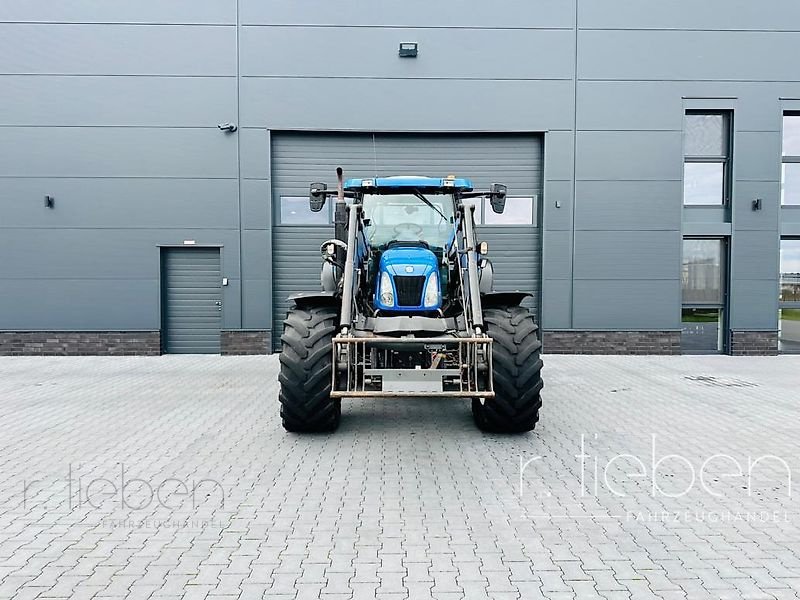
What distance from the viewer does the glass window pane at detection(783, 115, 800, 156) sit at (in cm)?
1242

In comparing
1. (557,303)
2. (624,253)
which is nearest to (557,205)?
(624,253)

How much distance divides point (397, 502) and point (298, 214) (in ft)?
29.5

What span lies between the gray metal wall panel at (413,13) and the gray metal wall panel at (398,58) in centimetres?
17

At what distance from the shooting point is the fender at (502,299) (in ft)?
20.2

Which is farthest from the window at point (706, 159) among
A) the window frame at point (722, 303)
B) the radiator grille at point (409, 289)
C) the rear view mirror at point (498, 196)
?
the radiator grille at point (409, 289)

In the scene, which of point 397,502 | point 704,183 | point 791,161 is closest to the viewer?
point 397,502

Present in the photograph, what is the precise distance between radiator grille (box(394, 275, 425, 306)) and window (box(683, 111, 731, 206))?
901 cm

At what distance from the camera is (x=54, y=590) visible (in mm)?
3025

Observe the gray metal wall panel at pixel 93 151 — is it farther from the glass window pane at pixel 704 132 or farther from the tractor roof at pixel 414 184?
the glass window pane at pixel 704 132

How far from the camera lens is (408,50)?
459 inches

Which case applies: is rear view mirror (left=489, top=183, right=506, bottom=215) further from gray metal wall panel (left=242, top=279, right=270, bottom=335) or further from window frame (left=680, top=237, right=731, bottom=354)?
window frame (left=680, top=237, right=731, bottom=354)

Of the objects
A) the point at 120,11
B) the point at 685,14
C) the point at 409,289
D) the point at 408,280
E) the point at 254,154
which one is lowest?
the point at 409,289

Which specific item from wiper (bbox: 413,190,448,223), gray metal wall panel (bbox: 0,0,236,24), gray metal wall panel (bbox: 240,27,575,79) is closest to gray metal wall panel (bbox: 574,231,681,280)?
gray metal wall panel (bbox: 240,27,575,79)

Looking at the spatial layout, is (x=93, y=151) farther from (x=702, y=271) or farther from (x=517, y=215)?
(x=702, y=271)
